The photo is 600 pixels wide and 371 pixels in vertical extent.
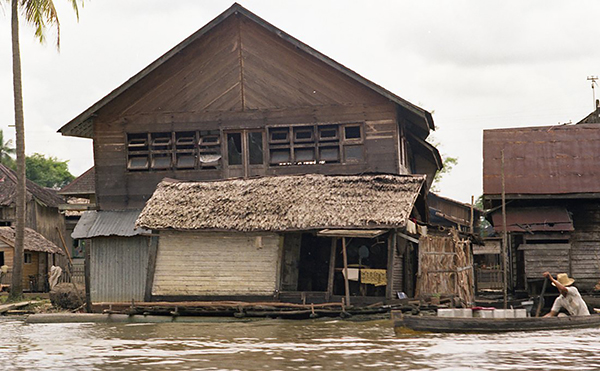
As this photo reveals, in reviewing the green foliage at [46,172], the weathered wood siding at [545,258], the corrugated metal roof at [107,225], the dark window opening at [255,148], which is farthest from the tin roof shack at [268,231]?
the green foliage at [46,172]

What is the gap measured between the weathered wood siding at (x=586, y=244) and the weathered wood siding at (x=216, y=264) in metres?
9.68

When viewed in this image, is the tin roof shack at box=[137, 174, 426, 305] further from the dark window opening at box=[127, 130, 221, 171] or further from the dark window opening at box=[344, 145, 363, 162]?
the dark window opening at box=[127, 130, 221, 171]

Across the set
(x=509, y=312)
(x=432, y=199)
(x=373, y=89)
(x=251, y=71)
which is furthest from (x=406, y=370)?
(x=432, y=199)

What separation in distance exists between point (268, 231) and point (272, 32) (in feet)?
22.5

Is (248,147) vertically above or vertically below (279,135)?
below

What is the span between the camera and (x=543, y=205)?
27.5 metres

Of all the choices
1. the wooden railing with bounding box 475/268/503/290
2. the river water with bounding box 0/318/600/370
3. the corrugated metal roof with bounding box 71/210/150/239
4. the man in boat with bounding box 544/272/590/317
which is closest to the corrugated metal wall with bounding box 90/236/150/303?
the corrugated metal roof with bounding box 71/210/150/239

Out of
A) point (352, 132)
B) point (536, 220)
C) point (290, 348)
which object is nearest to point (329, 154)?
point (352, 132)

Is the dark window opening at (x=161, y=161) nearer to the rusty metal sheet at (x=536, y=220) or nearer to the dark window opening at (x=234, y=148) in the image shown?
the dark window opening at (x=234, y=148)

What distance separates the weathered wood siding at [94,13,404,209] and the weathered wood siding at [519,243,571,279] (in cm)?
472

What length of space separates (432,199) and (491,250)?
11541 mm

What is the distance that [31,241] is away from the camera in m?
39.0

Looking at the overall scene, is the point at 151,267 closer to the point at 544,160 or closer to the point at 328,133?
the point at 328,133

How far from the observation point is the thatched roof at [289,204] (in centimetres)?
2186
